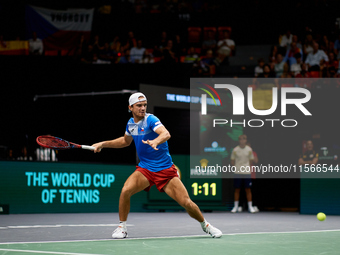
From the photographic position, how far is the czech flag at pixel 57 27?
20484 millimetres

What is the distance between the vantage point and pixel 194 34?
73.7ft

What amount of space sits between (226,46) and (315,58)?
3.81 m

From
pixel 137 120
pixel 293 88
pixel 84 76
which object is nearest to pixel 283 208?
pixel 293 88

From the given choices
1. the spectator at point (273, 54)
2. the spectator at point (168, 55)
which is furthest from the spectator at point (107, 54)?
the spectator at point (273, 54)

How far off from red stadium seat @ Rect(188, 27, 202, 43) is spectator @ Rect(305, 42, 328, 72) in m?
5.31

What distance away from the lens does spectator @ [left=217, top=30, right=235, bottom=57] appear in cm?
2078

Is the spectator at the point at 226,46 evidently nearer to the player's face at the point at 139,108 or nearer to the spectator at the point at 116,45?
the spectator at the point at 116,45

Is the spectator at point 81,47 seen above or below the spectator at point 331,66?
above

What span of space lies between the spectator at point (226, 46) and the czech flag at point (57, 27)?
502cm

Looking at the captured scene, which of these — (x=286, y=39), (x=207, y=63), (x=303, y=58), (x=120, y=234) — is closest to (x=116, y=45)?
(x=207, y=63)

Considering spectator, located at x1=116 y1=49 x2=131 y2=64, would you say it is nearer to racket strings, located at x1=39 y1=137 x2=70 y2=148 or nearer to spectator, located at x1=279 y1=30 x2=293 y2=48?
spectator, located at x1=279 y1=30 x2=293 y2=48

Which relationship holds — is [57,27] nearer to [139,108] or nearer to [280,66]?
[280,66]

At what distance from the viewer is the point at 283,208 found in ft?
53.7

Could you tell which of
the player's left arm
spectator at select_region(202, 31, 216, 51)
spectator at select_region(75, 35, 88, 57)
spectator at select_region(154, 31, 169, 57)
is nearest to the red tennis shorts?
the player's left arm
